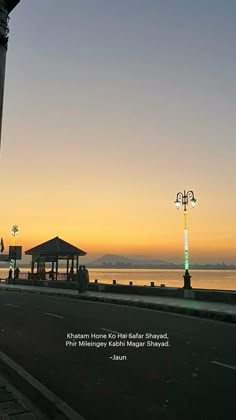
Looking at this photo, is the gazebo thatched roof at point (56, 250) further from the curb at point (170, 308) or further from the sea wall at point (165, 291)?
the curb at point (170, 308)

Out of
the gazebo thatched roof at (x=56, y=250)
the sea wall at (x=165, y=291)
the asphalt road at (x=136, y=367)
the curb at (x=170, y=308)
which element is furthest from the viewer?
the gazebo thatched roof at (x=56, y=250)

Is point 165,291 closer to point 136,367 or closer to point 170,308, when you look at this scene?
point 170,308

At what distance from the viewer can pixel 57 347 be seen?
10.4 m

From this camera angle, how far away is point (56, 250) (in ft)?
134

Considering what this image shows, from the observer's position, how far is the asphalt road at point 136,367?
6125 mm

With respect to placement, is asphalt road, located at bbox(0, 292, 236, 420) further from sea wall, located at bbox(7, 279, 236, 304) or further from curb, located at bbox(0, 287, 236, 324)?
sea wall, located at bbox(7, 279, 236, 304)

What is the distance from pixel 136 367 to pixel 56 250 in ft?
108

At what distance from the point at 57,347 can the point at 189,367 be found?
3608 millimetres

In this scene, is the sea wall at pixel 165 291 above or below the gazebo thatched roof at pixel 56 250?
below

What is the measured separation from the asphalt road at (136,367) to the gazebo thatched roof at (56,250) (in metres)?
25.6

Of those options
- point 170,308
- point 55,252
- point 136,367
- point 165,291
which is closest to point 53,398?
point 136,367

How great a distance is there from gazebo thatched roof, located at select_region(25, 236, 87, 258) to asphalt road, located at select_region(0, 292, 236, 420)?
84.0ft

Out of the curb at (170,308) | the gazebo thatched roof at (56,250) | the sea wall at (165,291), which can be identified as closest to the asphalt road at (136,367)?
the curb at (170,308)

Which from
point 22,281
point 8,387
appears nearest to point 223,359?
point 8,387
